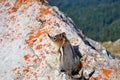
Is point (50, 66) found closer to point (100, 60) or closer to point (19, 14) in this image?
point (100, 60)

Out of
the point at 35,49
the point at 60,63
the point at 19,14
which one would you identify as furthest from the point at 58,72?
the point at 19,14

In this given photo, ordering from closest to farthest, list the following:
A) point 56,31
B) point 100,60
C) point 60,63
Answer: point 60,63 → point 100,60 → point 56,31

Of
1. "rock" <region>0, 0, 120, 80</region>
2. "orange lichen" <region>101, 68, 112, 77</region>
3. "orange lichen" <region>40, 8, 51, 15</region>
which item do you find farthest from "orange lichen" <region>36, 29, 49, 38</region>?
"orange lichen" <region>101, 68, 112, 77</region>

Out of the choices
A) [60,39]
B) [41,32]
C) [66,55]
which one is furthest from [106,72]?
[41,32]

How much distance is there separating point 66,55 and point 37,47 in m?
2.08

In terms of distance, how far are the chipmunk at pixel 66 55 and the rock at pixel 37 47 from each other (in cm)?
33

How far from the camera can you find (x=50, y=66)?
13.7m

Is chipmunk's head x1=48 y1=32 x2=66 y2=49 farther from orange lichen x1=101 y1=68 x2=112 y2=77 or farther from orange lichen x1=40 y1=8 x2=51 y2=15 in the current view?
orange lichen x1=40 y1=8 x2=51 y2=15

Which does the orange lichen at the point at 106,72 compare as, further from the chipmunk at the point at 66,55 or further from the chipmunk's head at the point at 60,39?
the chipmunk's head at the point at 60,39

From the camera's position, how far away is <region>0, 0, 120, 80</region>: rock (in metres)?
13.8

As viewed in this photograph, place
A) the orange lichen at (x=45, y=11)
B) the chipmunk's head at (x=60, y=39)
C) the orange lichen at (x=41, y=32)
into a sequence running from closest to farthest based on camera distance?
the chipmunk's head at (x=60, y=39) → the orange lichen at (x=41, y=32) → the orange lichen at (x=45, y=11)

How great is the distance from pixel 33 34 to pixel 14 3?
292cm

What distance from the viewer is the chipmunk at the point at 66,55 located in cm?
1305

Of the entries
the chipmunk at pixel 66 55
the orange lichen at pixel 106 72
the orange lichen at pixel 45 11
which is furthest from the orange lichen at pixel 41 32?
the orange lichen at pixel 106 72
